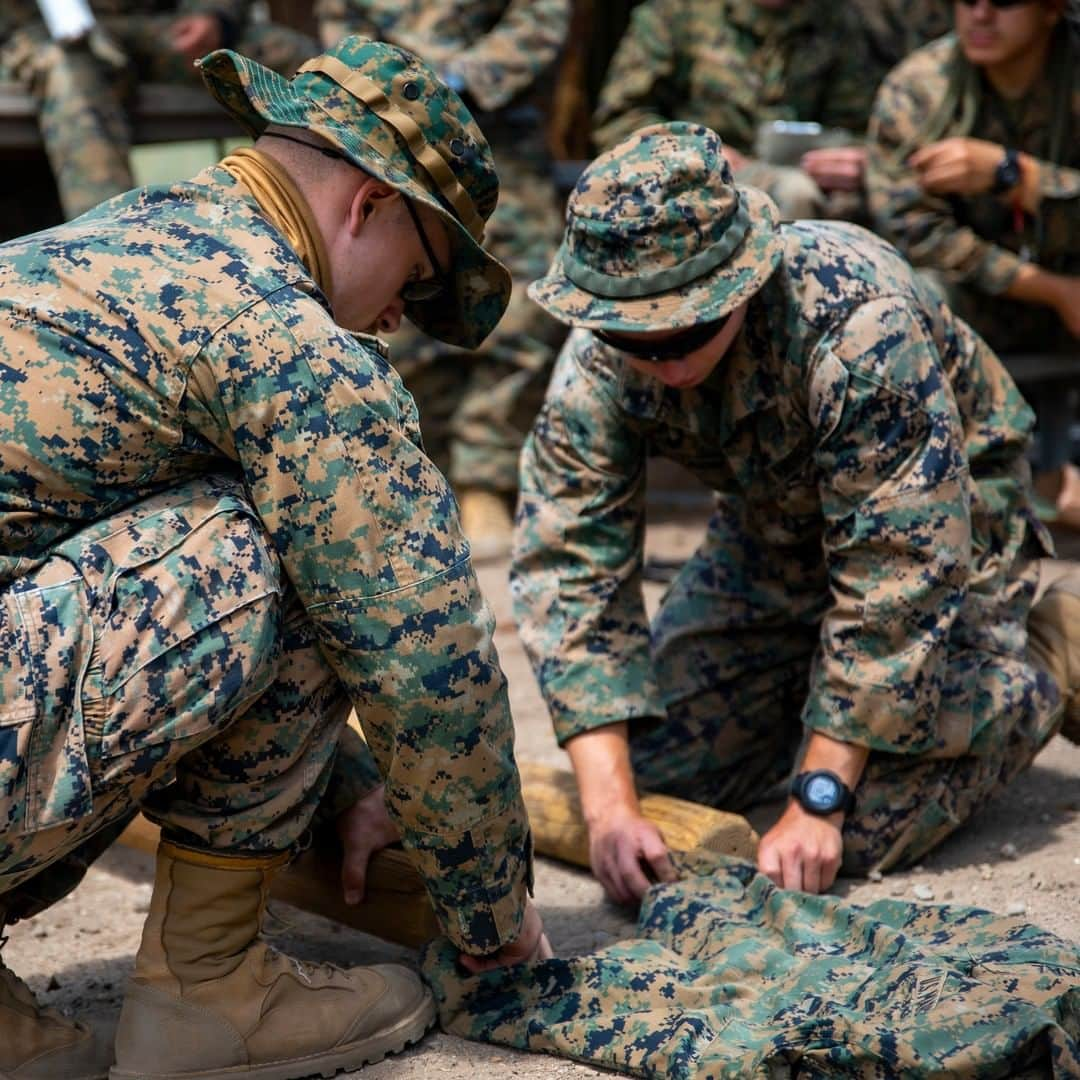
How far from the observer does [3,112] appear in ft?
21.5

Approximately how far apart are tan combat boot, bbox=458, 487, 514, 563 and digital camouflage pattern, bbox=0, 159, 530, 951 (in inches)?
145

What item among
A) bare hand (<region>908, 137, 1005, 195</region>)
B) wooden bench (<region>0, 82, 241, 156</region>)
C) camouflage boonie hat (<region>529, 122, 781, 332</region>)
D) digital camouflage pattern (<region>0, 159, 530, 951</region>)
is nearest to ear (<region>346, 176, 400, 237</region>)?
digital camouflage pattern (<region>0, 159, 530, 951</region>)

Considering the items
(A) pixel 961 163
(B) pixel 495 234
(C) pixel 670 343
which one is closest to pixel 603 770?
(C) pixel 670 343

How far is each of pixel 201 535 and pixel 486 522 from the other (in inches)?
159

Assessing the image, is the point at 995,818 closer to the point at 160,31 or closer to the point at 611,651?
the point at 611,651

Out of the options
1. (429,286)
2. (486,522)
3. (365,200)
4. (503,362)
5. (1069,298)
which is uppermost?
(365,200)

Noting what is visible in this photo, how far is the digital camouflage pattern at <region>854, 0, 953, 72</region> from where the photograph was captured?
25.1ft

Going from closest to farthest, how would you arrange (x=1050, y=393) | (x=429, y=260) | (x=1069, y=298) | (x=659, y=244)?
(x=429, y=260), (x=659, y=244), (x=1069, y=298), (x=1050, y=393)

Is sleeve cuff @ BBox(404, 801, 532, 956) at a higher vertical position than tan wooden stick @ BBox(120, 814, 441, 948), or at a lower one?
higher

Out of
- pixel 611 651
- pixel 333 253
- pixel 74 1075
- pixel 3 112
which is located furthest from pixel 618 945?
pixel 3 112

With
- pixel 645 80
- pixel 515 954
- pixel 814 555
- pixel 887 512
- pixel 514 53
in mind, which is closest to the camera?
pixel 515 954

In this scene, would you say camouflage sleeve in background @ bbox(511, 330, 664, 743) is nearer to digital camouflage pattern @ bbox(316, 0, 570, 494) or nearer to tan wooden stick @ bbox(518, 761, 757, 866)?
tan wooden stick @ bbox(518, 761, 757, 866)

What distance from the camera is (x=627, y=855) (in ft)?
10.1

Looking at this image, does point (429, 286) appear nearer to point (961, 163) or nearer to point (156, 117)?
point (961, 163)
